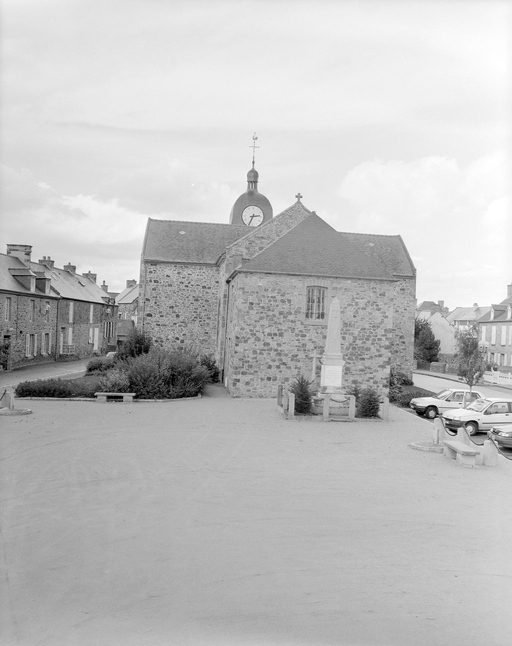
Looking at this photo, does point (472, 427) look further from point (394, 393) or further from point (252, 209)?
point (252, 209)

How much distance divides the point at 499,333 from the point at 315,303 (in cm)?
2827

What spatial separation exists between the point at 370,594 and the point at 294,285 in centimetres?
1551

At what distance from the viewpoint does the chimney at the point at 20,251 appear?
33.7 meters

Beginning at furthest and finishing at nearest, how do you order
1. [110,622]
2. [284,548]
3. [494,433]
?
[494,433] → [284,548] → [110,622]

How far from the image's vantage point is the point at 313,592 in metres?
5.32

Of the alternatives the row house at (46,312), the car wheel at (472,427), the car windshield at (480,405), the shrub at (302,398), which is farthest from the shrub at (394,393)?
the row house at (46,312)

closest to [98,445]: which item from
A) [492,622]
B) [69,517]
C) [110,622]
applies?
[69,517]

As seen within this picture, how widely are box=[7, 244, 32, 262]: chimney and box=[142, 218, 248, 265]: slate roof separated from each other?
28.3 ft

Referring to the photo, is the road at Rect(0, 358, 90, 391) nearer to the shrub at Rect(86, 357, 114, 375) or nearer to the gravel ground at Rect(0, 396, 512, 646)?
the shrub at Rect(86, 357, 114, 375)

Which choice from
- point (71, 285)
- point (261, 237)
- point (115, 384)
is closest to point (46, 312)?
point (71, 285)

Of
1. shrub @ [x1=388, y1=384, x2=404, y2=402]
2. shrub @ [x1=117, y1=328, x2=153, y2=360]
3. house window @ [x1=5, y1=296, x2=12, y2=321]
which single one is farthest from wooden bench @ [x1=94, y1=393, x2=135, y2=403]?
house window @ [x1=5, y1=296, x2=12, y2=321]

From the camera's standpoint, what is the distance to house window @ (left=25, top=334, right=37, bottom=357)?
3206cm

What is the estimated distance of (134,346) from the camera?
25031 mm

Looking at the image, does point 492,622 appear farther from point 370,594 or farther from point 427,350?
point 427,350
